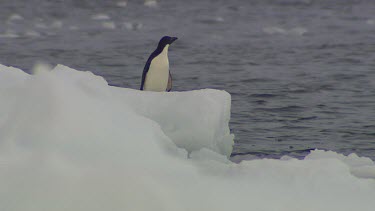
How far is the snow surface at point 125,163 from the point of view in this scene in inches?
202

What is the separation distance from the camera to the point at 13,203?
5062 mm

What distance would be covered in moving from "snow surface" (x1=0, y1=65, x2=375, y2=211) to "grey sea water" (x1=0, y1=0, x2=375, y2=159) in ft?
10.1

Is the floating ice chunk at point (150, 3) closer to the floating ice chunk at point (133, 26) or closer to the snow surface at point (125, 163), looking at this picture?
the floating ice chunk at point (133, 26)

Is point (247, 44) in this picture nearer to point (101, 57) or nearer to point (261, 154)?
point (101, 57)

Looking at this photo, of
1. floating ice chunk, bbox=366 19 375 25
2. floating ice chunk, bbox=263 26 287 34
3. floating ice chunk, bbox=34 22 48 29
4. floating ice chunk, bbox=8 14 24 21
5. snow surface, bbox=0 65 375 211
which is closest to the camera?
snow surface, bbox=0 65 375 211

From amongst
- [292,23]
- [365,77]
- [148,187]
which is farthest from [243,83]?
[148,187]

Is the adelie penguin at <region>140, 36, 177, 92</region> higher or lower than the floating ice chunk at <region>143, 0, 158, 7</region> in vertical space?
higher

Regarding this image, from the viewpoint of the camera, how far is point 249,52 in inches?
666

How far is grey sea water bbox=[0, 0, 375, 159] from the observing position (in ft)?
35.1

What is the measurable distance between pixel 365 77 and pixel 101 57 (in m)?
4.55

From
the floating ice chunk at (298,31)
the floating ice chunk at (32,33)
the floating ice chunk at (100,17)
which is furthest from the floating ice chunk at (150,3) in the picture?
the floating ice chunk at (298,31)

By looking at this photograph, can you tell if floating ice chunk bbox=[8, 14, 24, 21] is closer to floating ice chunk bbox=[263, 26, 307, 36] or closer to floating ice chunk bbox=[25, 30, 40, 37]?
floating ice chunk bbox=[25, 30, 40, 37]

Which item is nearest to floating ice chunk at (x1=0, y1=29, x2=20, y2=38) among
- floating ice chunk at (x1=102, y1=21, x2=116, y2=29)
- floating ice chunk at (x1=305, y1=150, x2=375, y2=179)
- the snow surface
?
floating ice chunk at (x1=102, y1=21, x2=116, y2=29)

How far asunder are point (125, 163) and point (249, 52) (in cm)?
1168
